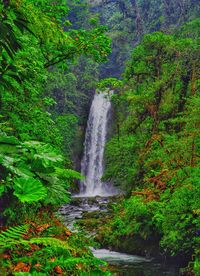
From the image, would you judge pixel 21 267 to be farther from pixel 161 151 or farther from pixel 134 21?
pixel 134 21

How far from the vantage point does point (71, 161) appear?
409 inches

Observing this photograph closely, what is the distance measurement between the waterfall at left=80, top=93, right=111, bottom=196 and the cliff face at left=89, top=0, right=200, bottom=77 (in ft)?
35.8

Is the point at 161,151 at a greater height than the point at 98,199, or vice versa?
the point at 161,151

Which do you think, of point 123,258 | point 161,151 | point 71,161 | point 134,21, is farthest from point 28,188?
point 134,21

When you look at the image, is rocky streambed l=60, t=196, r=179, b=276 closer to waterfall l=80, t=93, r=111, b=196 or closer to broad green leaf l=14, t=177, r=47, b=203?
broad green leaf l=14, t=177, r=47, b=203

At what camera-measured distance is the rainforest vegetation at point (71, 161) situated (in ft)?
7.68

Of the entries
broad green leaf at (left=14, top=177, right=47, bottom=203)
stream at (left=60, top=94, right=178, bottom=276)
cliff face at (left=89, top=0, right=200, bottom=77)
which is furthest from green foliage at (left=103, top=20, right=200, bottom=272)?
cliff face at (left=89, top=0, right=200, bottom=77)

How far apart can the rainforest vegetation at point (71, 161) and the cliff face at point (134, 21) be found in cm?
1869

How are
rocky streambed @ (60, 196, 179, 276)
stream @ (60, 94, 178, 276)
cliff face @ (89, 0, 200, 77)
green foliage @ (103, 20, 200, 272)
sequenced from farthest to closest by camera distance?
1. cliff face @ (89, 0, 200, 77)
2. stream @ (60, 94, 178, 276)
3. rocky streambed @ (60, 196, 179, 276)
4. green foliage @ (103, 20, 200, 272)

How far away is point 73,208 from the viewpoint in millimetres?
24094

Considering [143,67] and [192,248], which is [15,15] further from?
[143,67]

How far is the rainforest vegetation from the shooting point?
7.68 feet

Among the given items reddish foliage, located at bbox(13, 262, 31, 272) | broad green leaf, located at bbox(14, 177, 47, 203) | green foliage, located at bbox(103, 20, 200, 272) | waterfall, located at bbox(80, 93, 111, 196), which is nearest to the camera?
broad green leaf, located at bbox(14, 177, 47, 203)

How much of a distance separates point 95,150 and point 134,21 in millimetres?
23026
